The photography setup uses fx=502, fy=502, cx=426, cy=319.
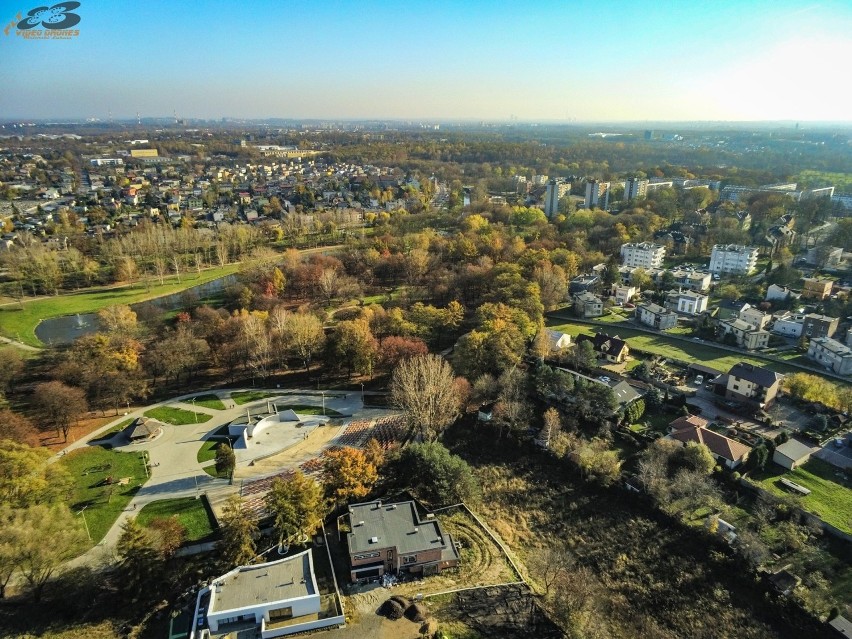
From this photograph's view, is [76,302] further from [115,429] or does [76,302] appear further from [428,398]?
[428,398]

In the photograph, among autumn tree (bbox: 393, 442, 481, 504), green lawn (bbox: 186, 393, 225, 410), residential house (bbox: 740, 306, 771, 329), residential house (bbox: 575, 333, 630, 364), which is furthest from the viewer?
residential house (bbox: 740, 306, 771, 329)

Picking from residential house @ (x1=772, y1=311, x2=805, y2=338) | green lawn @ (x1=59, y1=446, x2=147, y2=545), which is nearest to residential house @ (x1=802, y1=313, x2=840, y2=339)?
residential house @ (x1=772, y1=311, x2=805, y2=338)

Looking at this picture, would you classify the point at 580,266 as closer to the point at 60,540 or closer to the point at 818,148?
the point at 60,540

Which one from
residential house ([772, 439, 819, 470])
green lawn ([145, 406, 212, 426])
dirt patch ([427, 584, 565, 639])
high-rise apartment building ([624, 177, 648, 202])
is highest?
high-rise apartment building ([624, 177, 648, 202])

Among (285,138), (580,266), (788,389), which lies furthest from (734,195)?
(285,138)

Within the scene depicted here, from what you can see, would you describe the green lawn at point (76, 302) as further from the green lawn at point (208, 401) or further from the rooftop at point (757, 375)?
the rooftop at point (757, 375)

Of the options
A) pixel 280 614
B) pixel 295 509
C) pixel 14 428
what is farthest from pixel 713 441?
pixel 14 428

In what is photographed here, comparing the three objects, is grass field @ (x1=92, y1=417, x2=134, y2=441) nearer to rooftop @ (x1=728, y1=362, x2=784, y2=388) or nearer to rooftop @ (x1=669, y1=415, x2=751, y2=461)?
rooftop @ (x1=669, y1=415, x2=751, y2=461)
